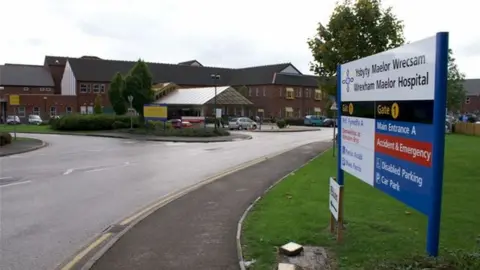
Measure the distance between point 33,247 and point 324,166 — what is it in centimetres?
1195

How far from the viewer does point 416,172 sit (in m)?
5.03

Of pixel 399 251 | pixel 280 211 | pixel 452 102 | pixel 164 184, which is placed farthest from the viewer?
pixel 452 102

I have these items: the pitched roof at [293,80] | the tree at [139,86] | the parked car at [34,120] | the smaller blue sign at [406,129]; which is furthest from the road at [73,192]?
the pitched roof at [293,80]

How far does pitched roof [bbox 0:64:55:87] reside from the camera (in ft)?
280

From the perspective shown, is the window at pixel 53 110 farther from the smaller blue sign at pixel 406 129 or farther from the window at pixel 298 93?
the smaller blue sign at pixel 406 129

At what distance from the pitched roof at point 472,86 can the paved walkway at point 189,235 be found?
11107cm

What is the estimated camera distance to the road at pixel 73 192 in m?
7.50

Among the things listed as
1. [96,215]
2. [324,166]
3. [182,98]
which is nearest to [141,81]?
[182,98]

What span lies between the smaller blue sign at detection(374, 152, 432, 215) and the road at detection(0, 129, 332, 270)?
4470 mm

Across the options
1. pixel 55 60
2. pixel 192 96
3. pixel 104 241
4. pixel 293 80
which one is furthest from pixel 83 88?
pixel 104 241

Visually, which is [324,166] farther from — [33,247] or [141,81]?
[141,81]

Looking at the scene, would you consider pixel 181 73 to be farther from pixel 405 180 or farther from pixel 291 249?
pixel 405 180

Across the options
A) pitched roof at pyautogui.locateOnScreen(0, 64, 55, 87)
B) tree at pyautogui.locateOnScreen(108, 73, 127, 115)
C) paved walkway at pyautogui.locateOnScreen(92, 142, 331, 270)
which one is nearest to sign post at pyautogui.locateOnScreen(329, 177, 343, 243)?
paved walkway at pyautogui.locateOnScreen(92, 142, 331, 270)

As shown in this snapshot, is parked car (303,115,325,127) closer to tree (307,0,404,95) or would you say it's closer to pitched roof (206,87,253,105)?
pitched roof (206,87,253,105)
